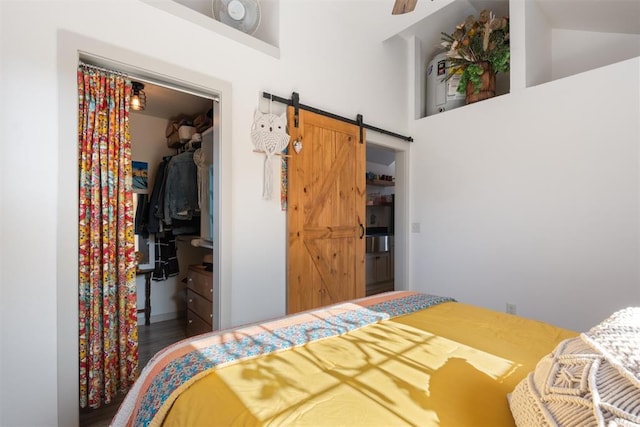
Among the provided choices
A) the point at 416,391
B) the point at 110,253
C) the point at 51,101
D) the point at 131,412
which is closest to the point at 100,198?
the point at 110,253

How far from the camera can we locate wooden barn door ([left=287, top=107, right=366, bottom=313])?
2.46 meters

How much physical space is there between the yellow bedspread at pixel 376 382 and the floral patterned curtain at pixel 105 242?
124 centimetres

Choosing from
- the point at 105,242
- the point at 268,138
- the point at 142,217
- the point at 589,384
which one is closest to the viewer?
the point at 589,384

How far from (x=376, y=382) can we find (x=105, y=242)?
65.8 inches

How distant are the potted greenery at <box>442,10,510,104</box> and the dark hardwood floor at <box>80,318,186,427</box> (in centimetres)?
379

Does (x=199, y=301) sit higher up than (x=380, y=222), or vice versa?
(x=380, y=222)

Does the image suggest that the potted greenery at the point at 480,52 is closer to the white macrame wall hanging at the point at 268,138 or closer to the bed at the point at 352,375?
the white macrame wall hanging at the point at 268,138

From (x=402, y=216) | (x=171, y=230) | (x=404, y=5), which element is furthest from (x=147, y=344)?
(x=404, y=5)

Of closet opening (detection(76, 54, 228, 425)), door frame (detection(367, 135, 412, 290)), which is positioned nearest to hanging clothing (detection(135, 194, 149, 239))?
closet opening (detection(76, 54, 228, 425))

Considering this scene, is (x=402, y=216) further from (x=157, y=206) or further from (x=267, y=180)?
(x=157, y=206)

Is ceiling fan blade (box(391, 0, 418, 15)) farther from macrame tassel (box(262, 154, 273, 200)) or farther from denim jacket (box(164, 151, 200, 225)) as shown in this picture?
denim jacket (box(164, 151, 200, 225))

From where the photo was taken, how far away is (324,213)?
269 centimetres

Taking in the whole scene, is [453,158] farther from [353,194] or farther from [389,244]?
[389,244]

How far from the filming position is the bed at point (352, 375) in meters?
0.72
